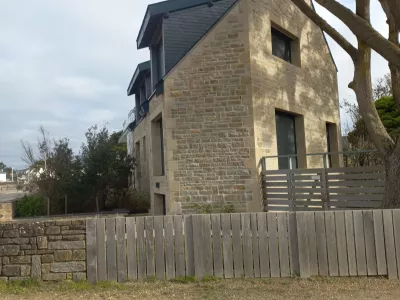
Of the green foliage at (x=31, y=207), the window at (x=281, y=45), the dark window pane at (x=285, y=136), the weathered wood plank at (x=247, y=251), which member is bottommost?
the weathered wood plank at (x=247, y=251)

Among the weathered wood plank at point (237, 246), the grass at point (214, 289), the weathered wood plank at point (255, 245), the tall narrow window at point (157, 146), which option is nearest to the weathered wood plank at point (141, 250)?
the grass at point (214, 289)

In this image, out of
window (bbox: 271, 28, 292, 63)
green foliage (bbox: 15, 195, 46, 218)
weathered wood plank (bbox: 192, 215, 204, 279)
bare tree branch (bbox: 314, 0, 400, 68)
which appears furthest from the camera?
green foliage (bbox: 15, 195, 46, 218)

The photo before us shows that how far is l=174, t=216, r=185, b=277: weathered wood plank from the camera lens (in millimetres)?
5844

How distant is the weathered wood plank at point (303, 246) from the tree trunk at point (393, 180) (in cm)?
207

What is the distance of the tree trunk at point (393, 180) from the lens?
679 centimetres

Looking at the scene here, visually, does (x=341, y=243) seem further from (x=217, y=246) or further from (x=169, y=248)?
(x=169, y=248)

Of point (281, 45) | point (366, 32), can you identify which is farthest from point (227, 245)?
point (281, 45)

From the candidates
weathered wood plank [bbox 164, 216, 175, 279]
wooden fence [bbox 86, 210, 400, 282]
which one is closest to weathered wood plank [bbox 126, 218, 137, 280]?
wooden fence [bbox 86, 210, 400, 282]

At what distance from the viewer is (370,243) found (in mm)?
5699

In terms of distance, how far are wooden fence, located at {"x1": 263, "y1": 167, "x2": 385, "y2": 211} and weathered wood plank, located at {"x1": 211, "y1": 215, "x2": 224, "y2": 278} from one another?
4.69 metres

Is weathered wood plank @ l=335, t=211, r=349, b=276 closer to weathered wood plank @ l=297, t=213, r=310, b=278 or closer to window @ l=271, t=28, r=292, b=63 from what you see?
weathered wood plank @ l=297, t=213, r=310, b=278

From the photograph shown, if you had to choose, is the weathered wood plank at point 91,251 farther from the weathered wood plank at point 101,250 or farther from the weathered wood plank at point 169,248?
the weathered wood plank at point 169,248

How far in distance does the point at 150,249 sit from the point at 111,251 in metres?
0.61

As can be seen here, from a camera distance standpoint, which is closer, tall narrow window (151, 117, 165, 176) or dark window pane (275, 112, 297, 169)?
dark window pane (275, 112, 297, 169)
